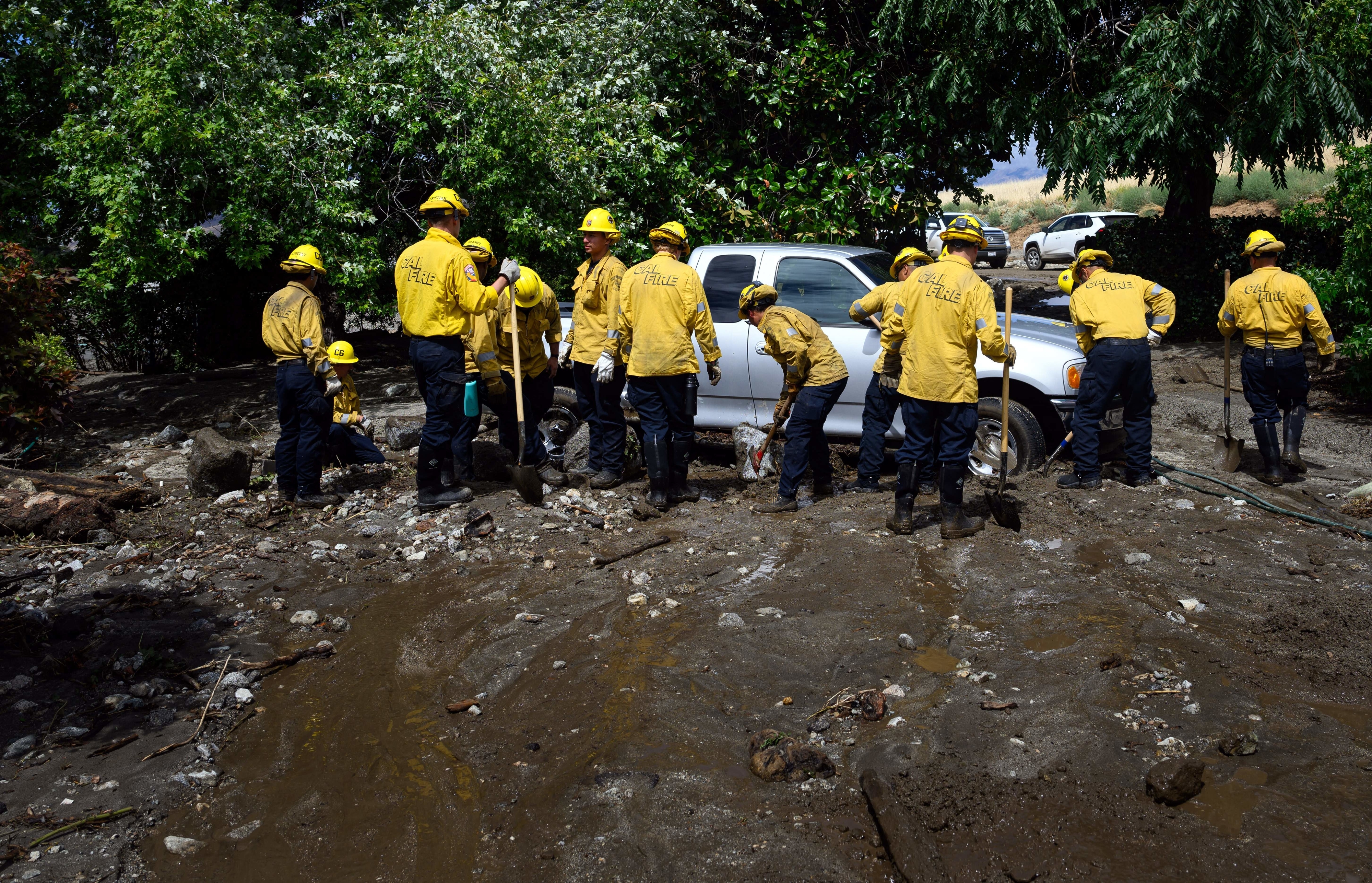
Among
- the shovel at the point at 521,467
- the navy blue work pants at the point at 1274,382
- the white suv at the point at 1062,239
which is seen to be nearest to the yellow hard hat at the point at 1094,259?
the navy blue work pants at the point at 1274,382

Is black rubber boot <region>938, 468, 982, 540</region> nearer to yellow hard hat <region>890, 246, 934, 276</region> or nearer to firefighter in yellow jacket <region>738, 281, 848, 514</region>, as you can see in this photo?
firefighter in yellow jacket <region>738, 281, 848, 514</region>

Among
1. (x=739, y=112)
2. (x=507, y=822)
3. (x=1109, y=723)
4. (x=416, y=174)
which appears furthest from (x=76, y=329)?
(x=1109, y=723)

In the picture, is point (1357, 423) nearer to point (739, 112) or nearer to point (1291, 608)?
point (1291, 608)

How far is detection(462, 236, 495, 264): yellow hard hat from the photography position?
7727mm

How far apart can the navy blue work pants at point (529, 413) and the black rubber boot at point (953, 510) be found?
3.41 metres

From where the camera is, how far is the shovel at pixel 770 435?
7227 millimetres

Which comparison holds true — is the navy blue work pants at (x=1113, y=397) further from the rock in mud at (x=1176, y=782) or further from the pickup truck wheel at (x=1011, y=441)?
the rock in mud at (x=1176, y=782)

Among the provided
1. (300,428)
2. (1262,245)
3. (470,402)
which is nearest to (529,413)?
(470,402)

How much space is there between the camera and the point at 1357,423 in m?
9.43

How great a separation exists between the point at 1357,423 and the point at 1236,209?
23.8 m

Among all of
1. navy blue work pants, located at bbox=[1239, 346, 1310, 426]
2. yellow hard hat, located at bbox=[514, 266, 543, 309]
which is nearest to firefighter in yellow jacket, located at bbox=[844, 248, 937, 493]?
yellow hard hat, located at bbox=[514, 266, 543, 309]

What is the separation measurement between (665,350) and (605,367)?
1.69 feet

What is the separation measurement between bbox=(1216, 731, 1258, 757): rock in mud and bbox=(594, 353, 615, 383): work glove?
4.79m

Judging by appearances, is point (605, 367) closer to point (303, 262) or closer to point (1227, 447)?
point (303, 262)
